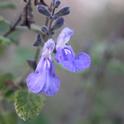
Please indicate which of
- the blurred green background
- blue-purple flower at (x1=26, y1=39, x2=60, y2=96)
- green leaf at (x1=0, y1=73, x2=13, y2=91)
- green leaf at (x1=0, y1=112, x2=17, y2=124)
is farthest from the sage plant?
green leaf at (x1=0, y1=112, x2=17, y2=124)

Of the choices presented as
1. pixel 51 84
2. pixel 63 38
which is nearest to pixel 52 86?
pixel 51 84

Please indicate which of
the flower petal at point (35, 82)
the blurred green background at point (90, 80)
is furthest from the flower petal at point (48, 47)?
the blurred green background at point (90, 80)

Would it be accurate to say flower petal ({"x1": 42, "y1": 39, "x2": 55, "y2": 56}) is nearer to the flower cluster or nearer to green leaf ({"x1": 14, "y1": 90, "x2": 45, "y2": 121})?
the flower cluster

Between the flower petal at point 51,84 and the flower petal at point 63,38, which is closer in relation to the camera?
the flower petal at point 51,84

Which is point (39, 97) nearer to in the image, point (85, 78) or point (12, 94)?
point (12, 94)

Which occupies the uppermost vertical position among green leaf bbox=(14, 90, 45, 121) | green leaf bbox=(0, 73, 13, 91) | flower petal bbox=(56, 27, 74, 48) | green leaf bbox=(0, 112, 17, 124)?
flower petal bbox=(56, 27, 74, 48)

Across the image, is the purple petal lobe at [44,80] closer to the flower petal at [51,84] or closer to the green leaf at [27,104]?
the flower petal at [51,84]

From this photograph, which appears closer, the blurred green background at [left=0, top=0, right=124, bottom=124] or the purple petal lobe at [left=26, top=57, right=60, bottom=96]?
the purple petal lobe at [left=26, top=57, right=60, bottom=96]

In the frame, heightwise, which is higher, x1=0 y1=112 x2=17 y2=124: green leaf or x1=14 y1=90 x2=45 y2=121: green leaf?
x1=14 y1=90 x2=45 y2=121: green leaf

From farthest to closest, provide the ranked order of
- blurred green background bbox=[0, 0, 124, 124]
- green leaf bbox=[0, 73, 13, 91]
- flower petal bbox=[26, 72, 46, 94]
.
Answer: blurred green background bbox=[0, 0, 124, 124], green leaf bbox=[0, 73, 13, 91], flower petal bbox=[26, 72, 46, 94]
